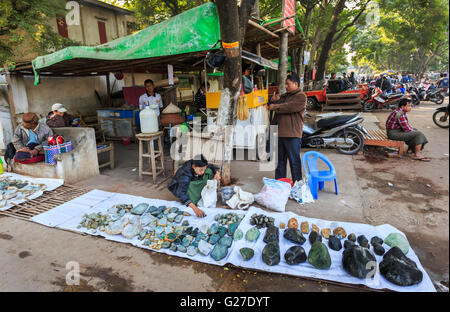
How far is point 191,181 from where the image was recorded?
3900 millimetres

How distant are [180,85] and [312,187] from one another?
30.9 ft

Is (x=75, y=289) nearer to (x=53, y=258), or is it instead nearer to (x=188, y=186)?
(x=53, y=258)

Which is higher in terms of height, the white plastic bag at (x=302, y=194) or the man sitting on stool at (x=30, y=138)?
the man sitting on stool at (x=30, y=138)

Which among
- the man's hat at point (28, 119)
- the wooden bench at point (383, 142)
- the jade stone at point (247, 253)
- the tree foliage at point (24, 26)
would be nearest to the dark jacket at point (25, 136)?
the man's hat at point (28, 119)

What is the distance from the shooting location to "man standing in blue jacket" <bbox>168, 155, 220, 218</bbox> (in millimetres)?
3807

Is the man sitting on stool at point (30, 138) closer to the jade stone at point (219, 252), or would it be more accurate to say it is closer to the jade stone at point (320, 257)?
the jade stone at point (219, 252)

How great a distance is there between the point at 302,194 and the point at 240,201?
0.93 meters

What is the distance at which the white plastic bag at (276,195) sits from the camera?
3729mm

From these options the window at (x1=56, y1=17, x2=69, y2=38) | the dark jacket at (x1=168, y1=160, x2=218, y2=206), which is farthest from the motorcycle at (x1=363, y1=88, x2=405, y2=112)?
the window at (x1=56, y1=17, x2=69, y2=38)

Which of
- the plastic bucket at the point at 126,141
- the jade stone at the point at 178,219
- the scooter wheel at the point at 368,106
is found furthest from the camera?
the scooter wheel at the point at 368,106

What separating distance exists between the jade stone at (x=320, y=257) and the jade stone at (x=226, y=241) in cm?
85

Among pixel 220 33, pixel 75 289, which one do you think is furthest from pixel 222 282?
pixel 220 33

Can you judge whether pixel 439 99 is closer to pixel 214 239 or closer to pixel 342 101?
pixel 342 101

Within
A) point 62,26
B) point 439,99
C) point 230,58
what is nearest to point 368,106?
point 439,99
